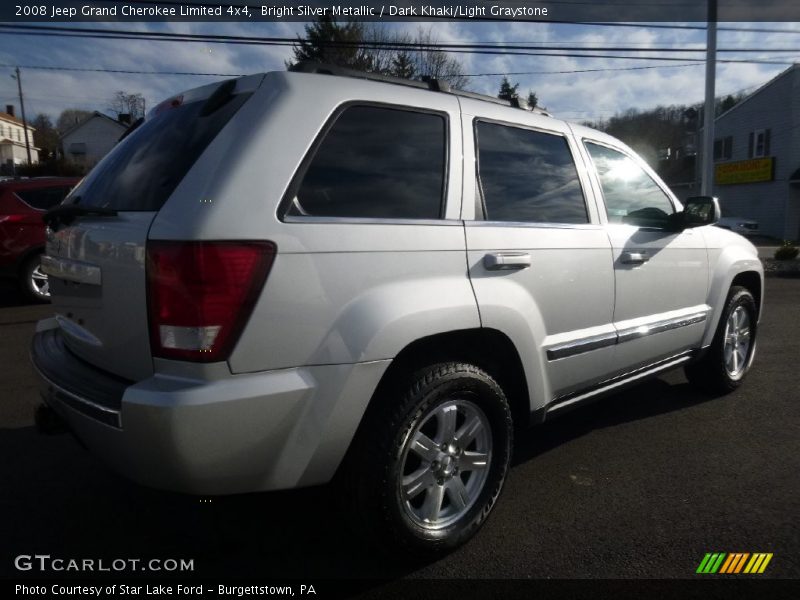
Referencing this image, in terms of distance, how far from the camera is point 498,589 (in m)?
2.22

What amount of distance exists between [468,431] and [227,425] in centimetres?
106

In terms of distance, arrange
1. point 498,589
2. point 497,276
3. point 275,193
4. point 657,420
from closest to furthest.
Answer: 1. point 275,193
2. point 498,589
3. point 497,276
4. point 657,420

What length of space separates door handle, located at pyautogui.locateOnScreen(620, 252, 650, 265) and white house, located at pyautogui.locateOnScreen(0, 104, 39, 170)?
234 ft

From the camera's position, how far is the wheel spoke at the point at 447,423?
2361 millimetres

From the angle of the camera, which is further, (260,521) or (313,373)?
(260,521)

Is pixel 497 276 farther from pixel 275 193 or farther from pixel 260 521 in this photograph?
pixel 260 521

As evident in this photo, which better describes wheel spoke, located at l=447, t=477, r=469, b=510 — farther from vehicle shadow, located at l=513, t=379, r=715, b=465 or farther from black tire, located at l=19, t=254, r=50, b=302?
black tire, located at l=19, t=254, r=50, b=302

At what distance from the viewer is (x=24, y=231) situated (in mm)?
8047

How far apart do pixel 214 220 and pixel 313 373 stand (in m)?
0.58

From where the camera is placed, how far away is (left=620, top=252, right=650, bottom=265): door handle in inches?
126

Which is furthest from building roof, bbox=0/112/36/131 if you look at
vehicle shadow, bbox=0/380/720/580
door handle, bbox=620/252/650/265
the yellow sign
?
door handle, bbox=620/252/650/265

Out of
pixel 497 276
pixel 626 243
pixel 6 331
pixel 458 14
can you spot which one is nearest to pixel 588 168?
pixel 626 243

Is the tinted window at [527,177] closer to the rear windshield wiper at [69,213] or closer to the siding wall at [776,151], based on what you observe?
the rear windshield wiper at [69,213]

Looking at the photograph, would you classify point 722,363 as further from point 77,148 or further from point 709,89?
point 77,148
